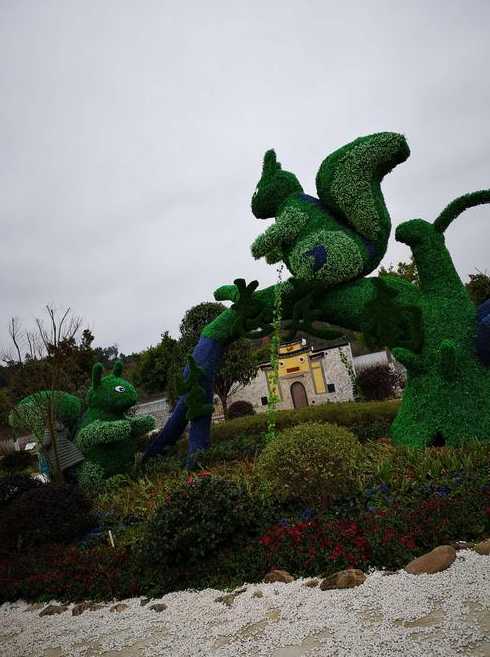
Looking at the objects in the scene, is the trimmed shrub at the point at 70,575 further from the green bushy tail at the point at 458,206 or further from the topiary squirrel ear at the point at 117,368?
the green bushy tail at the point at 458,206

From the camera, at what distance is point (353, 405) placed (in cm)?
1134

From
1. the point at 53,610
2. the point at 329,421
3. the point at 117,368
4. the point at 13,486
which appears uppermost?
the point at 117,368

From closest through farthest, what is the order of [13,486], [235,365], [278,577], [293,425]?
[278,577]
[13,486]
[293,425]
[235,365]

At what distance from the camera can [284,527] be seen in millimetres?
4934

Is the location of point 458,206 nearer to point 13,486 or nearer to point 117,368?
point 117,368

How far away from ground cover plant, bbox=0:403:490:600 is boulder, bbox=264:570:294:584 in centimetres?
12

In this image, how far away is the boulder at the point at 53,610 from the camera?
4596 millimetres

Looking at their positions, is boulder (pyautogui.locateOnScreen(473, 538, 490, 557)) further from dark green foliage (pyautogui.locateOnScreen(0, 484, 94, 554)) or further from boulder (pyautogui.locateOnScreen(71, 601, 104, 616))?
dark green foliage (pyautogui.locateOnScreen(0, 484, 94, 554))

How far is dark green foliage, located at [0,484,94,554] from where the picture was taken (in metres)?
6.38

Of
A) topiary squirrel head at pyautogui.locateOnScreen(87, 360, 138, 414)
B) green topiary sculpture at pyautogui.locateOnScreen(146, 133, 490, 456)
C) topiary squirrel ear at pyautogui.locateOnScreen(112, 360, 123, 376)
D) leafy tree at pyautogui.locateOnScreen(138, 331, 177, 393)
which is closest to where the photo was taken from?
green topiary sculpture at pyautogui.locateOnScreen(146, 133, 490, 456)

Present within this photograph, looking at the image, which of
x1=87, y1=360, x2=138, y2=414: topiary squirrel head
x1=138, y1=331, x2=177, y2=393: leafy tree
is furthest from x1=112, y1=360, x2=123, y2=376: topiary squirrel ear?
x1=138, y1=331, x2=177, y2=393: leafy tree

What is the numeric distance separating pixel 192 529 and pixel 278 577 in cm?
99

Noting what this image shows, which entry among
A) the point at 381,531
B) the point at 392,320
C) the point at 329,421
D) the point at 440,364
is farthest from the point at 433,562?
the point at 329,421

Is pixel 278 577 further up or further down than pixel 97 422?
further down
